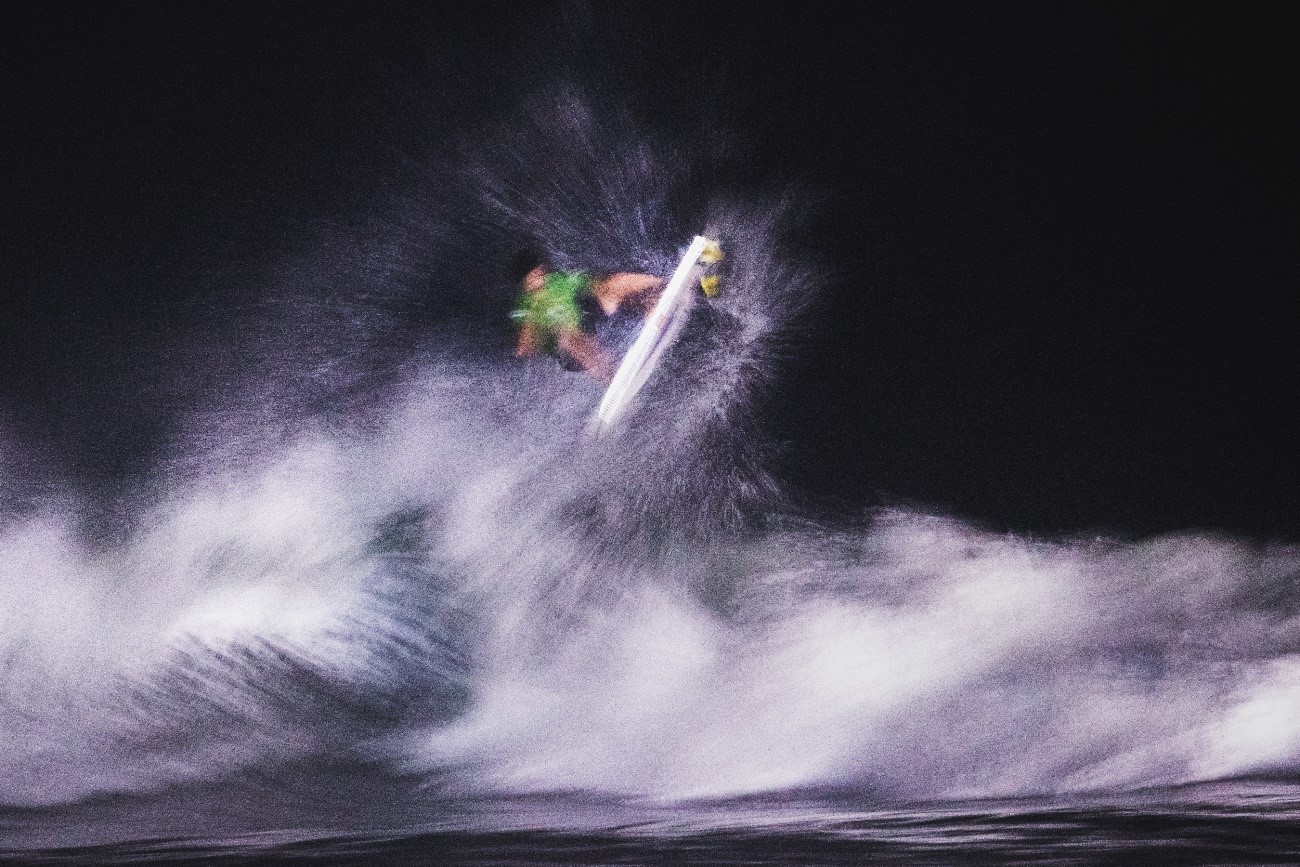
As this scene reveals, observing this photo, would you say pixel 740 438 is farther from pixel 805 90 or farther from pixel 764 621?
pixel 805 90

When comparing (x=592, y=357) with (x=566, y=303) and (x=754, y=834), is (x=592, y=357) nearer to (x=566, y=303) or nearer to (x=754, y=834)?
(x=566, y=303)

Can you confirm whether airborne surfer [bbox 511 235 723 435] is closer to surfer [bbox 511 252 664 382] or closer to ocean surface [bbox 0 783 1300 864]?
surfer [bbox 511 252 664 382]

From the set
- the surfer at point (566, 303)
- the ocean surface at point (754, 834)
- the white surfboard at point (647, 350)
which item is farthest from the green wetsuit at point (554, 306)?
the ocean surface at point (754, 834)

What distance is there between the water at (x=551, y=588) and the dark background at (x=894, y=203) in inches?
6.2

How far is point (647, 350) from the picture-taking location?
3.91 m

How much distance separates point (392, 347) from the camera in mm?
3871

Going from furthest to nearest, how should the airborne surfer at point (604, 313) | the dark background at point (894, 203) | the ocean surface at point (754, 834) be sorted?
the airborne surfer at point (604, 313)
the dark background at point (894, 203)
the ocean surface at point (754, 834)

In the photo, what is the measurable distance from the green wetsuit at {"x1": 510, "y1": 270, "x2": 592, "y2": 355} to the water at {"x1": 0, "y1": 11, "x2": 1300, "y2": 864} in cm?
7

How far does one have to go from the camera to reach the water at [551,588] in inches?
145

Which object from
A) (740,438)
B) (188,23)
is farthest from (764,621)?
(188,23)

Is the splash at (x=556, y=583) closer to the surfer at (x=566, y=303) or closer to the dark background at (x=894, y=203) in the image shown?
the surfer at (x=566, y=303)

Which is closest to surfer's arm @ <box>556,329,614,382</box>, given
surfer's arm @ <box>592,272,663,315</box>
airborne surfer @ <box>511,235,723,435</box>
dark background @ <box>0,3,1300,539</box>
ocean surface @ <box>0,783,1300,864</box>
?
airborne surfer @ <box>511,235,723,435</box>

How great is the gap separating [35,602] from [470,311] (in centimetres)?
181

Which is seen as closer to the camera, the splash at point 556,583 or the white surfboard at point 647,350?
the splash at point 556,583
